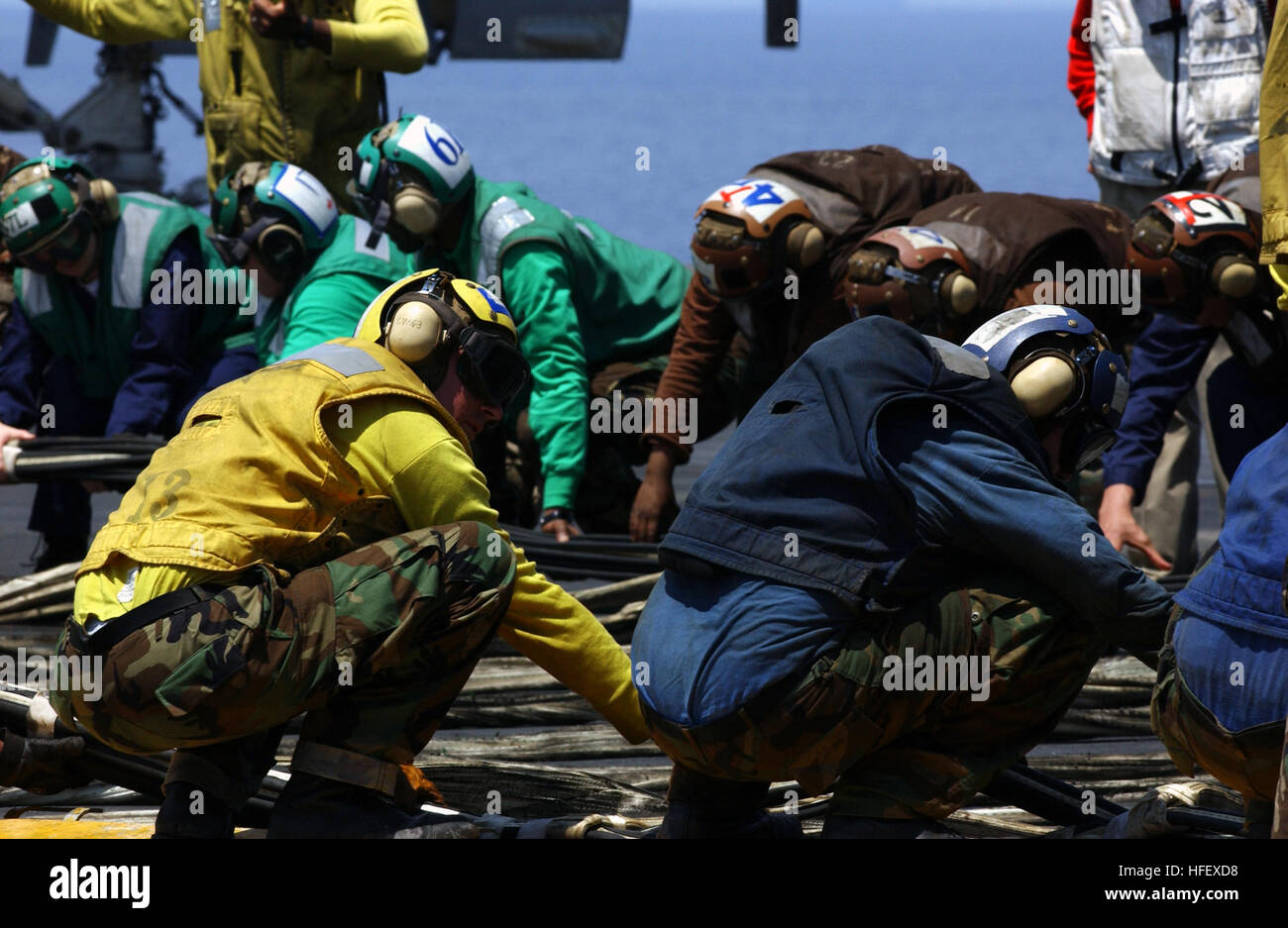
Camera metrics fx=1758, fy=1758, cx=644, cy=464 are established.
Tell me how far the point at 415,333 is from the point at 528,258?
7.13ft

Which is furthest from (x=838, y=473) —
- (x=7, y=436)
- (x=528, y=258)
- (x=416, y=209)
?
(x=7, y=436)

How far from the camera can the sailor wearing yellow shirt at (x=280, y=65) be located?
20.5 ft

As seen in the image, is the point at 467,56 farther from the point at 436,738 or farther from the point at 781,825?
the point at 781,825

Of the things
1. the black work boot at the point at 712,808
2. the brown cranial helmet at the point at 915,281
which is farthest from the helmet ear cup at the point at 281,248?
the black work boot at the point at 712,808

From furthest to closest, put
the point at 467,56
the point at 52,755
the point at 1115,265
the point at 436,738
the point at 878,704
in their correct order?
1. the point at 467,56
2. the point at 1115,265
3. the point at 436,738
4. the point at 52,755
5. the point at 878,704

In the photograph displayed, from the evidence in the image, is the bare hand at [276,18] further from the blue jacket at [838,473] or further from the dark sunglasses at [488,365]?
the blue jacket at [838,473]

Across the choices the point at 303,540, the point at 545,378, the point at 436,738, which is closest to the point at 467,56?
the point at 545,378

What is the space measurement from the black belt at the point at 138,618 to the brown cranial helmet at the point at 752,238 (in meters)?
2.51

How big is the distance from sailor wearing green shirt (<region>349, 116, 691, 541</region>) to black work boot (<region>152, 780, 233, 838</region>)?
2053mm

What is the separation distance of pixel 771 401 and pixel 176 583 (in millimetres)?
1150

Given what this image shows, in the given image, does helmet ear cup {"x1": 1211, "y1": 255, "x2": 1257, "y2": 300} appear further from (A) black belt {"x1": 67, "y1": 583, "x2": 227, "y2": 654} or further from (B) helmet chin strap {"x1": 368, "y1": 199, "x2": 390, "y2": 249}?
(A) black belt {"x1": 67, "y1": 583, "x2": 227, "y2": 654}

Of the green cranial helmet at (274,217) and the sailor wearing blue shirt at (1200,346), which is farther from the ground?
the green cranial helmet at (274,217)
